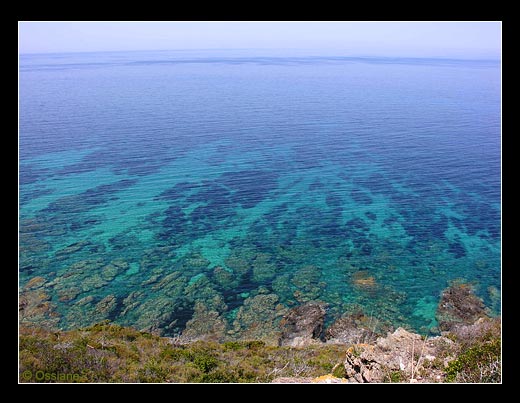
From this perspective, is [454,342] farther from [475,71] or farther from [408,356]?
[475,71]

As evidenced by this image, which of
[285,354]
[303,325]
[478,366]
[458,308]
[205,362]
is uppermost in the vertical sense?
[478,366]

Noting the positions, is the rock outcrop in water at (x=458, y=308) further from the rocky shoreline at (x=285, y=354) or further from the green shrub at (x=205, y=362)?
the green shrub at (x=205, y=362)

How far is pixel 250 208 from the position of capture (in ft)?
142

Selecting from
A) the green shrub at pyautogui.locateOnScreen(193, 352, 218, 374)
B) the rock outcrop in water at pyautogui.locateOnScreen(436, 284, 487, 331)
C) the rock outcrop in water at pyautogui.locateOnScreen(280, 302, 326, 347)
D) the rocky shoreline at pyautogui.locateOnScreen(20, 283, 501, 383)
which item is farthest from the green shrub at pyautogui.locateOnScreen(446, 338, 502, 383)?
the green shrub at pyautogui.locateOnScreen(193, 352, 218, 374)

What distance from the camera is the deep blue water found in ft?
100

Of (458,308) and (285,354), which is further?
(458,308)

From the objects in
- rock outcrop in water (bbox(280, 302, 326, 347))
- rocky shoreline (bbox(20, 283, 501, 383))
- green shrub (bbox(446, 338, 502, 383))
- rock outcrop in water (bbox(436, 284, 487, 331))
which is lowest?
rock outcrop in water (bbox(436, 284, 487, 331))

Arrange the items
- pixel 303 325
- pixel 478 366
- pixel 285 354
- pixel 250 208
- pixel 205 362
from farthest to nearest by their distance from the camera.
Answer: pixel 250 208, pixel 303 325, pixel 285 354, pixel 205 362, pixel 478 366

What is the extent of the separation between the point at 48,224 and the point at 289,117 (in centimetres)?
4607

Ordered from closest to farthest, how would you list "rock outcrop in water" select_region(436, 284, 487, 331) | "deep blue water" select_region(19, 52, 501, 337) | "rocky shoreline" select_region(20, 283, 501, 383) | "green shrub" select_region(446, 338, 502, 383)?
"green shrub" select_region(446, 338, 502, 383) → "rocky shoreline" select_region(20, 283, 501, 383) → "rock outcrop in water" select_region(436, 284, 487, 331) → "deep blue water" select_region(19, 52, 501, 337)

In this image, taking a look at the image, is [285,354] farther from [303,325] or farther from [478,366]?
[478,366]

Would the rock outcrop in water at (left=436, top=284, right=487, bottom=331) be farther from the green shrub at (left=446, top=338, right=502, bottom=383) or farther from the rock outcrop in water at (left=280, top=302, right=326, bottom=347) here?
the green shrub at (left=446, top=338, right=502, bottom=383)

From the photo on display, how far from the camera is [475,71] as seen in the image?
140000mm

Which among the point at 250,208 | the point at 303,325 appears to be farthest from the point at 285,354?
the point at 250,208
